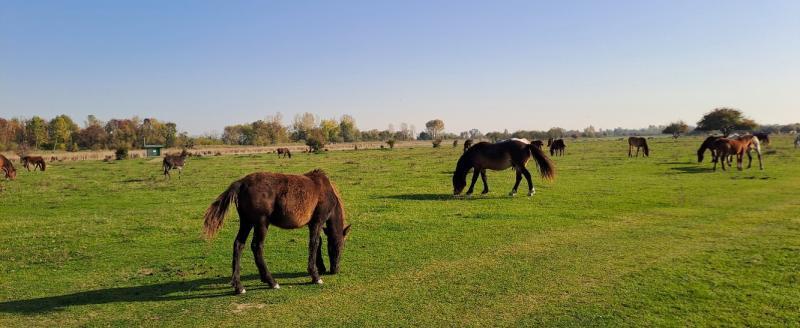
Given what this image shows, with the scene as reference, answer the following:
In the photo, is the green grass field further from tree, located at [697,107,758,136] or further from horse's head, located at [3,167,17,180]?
tree, located at [697,107,758,136]

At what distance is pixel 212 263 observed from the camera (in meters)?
8.28

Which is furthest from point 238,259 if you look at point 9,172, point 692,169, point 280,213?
point 9,172

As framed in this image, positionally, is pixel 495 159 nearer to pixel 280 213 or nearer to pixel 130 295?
pixel 280 213

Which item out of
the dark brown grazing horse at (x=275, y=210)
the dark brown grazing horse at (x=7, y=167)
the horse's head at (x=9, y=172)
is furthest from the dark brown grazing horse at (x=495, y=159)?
the horse's head at (x=9, y=172)

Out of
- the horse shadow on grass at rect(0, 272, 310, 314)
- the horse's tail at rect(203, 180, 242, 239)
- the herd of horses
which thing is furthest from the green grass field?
the horse's tail at rect(203, 180, 242, 239)

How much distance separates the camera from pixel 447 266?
7785 mm

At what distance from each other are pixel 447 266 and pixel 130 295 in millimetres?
4719

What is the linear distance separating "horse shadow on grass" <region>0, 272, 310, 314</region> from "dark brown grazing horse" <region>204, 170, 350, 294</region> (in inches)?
24.4

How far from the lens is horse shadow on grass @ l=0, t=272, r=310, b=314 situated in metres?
6.18

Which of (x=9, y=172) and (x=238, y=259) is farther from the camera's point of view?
(x=9, y=172)

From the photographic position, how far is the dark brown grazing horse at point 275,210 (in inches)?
260

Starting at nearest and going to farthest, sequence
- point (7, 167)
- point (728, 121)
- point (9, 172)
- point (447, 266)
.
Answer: point (447, 266)
point (7, 167)
point (9, 172)
point (728, 121)

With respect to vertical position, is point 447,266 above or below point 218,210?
below

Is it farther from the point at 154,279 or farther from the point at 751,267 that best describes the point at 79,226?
the point at 751,267
